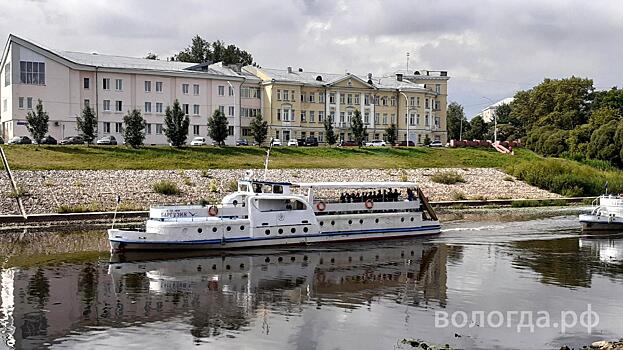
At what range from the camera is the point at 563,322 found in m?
22.0

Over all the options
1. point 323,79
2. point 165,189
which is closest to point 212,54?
point 323,79

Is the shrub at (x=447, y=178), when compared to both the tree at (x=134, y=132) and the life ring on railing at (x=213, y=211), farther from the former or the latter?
the life ring on railing at (x=213, y=211)

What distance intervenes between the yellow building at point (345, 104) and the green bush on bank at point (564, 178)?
2707cm

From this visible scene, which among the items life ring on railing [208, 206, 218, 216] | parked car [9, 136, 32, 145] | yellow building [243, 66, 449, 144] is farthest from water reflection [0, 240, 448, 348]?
yellow building [243, 66, 449, 144]

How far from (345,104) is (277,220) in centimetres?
6632

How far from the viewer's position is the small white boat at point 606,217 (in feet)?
147

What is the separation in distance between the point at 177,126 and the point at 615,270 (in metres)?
49.0

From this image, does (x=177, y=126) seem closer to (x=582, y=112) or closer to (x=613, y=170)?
(x=613, y=170)

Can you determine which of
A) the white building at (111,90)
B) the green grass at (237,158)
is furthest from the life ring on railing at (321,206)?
the white building at (111,90)

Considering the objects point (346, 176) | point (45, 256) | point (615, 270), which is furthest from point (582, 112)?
point (45, 256)

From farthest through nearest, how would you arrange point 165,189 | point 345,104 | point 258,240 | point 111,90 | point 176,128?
1. point 345,104
2. point 111,90
3. point 176,128
4. point 165,189
5. point 258,240

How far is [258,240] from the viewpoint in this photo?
36344 mm

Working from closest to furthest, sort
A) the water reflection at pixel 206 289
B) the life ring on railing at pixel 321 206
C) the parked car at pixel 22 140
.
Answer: the water reflection at pixel 206 289, the life ring on railing at pixel 321 206, the parked car at pixel 22 140

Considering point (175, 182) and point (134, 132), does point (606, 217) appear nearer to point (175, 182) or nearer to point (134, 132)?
point (175, 182)
